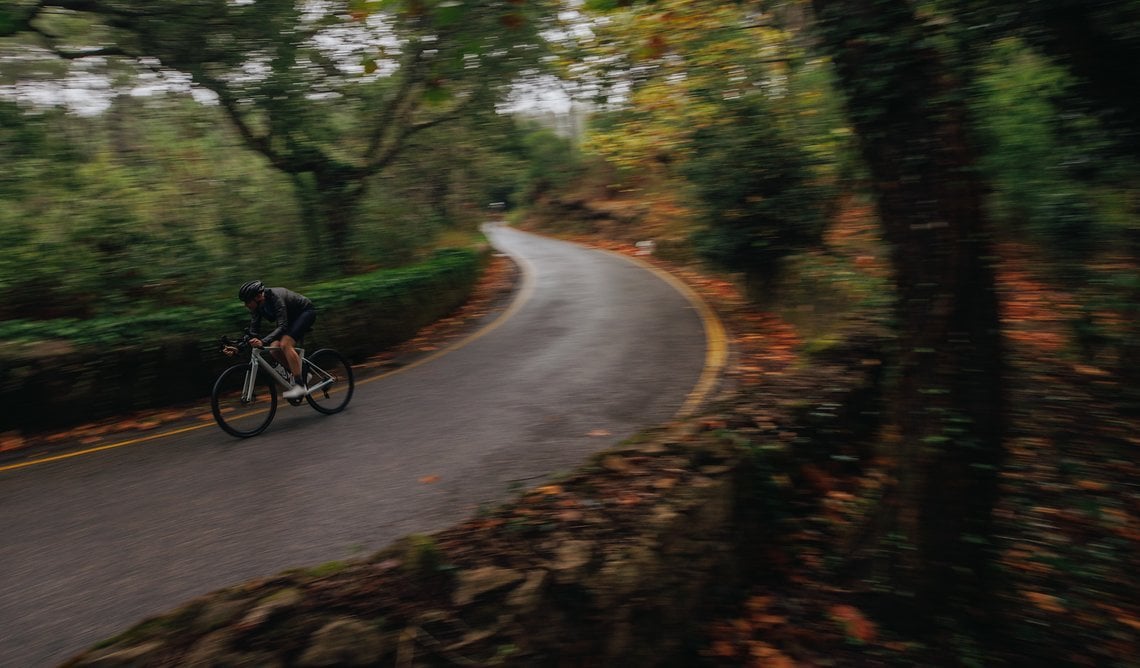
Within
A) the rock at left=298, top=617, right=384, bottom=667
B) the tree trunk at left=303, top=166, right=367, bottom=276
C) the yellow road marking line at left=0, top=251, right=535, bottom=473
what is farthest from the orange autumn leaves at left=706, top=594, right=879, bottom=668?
the tree trunk at left=303, top=166, right=367, bottom=276

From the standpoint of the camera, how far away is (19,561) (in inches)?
210

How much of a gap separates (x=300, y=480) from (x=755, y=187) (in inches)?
368

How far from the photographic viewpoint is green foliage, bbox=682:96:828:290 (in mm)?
12273

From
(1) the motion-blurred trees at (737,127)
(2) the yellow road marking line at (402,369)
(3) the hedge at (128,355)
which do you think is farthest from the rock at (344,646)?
(1) the motion-blurred trees at (737,127)

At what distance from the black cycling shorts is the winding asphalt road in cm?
113

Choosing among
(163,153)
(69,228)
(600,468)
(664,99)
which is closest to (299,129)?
(163,153)

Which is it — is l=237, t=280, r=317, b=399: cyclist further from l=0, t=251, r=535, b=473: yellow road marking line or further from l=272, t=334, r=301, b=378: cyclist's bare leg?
l=0, t=251, r=535, b=473: yellow road marking line

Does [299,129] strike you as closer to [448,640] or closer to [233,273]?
[233,273]

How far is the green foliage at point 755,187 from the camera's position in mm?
12273

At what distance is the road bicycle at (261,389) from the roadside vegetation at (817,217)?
3.75 m

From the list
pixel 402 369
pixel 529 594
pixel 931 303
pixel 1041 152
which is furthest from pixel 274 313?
pixel 1041 152

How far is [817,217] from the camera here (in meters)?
12.6

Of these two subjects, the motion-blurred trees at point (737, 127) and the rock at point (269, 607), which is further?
the motion-blurred trees at point (737, 127)

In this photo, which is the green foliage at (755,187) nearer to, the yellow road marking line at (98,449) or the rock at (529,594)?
the yellow road marking line at (98,449)
